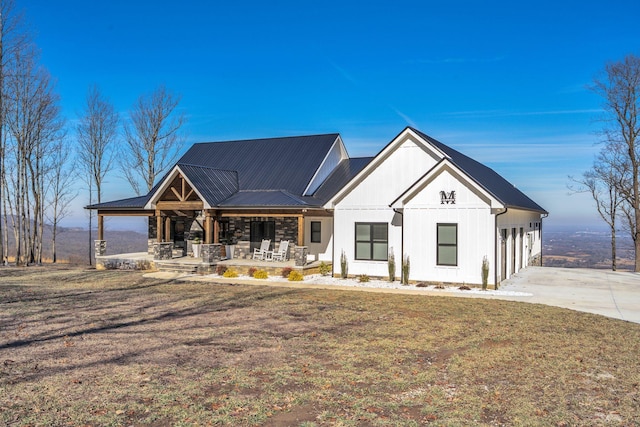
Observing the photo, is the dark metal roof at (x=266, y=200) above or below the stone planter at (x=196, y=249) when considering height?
above

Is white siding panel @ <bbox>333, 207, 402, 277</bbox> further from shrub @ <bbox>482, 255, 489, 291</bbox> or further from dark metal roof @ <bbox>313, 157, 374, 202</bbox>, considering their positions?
shrub @ <bbox>482, 255, 489, 291</bbox>

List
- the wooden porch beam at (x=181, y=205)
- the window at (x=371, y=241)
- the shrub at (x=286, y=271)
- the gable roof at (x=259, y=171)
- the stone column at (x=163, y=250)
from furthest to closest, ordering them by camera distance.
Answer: the stone column at (x=163, y=250), the gable roof at (x=259, y=171), the wooden porch beam at (x=181, y=205), the shrub at (x=286, y=271), the window at (x=371, y=241)

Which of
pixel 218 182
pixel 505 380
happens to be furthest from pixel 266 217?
pixel 505 380

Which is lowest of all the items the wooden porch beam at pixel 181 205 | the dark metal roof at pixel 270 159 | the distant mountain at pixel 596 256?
the distant mountain at pixel 596 256

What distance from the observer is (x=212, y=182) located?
2444cm

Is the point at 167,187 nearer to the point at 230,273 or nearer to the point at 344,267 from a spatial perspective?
the point at 230,273

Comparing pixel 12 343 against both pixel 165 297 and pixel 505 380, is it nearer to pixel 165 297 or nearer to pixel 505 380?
pixel 165 297

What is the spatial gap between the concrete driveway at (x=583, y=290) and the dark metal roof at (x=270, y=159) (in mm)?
11353

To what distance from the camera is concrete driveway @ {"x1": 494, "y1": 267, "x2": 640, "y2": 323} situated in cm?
1412

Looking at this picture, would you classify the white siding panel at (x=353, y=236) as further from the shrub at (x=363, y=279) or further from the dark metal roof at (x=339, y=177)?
the dark metal roof at (x=339, y=177)

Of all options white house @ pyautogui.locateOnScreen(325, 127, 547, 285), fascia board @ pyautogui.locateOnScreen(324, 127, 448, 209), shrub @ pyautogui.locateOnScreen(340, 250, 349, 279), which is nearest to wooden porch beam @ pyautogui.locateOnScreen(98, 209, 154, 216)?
fascia board @ pyautogui.locateOnScreen(324, 127, 448, 209)

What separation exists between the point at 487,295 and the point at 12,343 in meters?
13.5

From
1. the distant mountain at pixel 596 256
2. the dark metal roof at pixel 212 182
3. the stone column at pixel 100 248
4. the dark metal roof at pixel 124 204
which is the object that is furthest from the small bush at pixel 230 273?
the distant mountain at pixel 596 256

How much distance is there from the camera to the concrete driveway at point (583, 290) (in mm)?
14117
